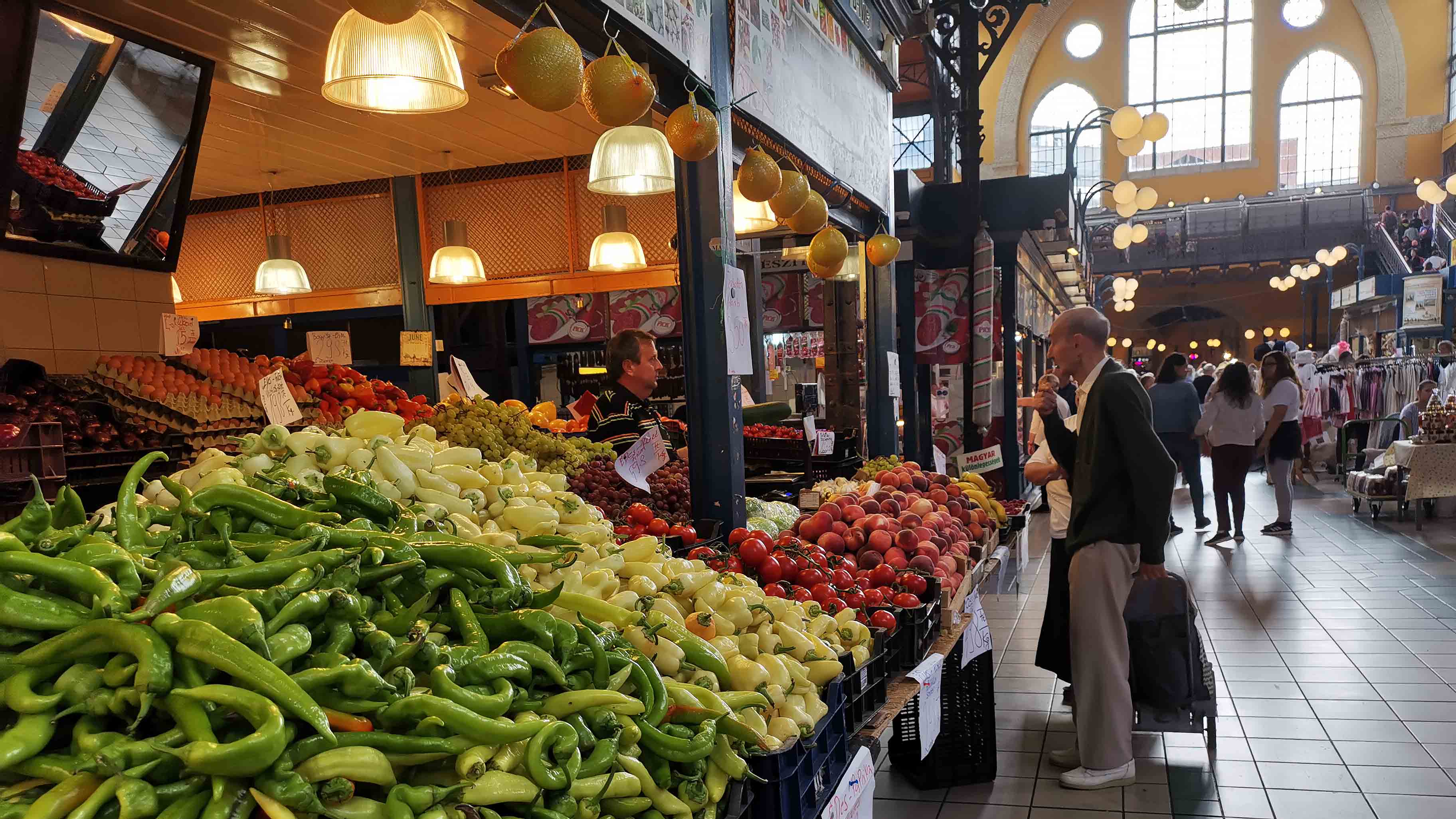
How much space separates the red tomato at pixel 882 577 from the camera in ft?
10.2

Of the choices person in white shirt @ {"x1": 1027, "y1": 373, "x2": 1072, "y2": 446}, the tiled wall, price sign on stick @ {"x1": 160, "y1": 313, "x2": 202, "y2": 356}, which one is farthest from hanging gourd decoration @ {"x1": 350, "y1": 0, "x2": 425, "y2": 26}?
the tiled wall

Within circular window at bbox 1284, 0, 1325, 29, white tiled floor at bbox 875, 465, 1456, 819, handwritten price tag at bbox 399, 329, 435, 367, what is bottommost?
white tiled floor at bbox 875, 465, 1456, 819

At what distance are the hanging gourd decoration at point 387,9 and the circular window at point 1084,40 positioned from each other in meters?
28.7

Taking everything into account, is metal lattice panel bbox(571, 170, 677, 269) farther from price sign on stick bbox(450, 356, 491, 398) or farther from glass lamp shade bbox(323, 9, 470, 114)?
glass lamp shade bbox(323, 9, 470, 114)

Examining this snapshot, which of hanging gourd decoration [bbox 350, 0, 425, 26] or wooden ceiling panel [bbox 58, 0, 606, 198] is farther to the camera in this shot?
wooden ceiling panel [bbox 58, 0, 606, 198]

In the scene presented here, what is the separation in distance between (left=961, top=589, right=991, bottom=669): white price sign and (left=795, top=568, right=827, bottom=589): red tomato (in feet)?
2.80

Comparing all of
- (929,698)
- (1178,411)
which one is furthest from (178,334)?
(1178,411)

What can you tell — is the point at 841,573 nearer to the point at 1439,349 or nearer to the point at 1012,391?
the point at 1012,391

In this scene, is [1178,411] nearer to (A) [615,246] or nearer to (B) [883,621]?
(A) [615,246]

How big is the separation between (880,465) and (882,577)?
282 centimetres

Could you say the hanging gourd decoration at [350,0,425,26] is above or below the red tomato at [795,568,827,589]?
above

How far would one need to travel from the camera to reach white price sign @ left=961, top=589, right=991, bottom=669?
11.7 feet

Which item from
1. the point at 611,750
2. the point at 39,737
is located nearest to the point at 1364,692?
the point at 611,750

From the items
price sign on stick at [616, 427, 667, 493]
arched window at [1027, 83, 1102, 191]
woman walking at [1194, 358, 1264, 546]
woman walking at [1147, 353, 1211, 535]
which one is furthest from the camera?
arched window at [1027, 83, 1102, 191]
